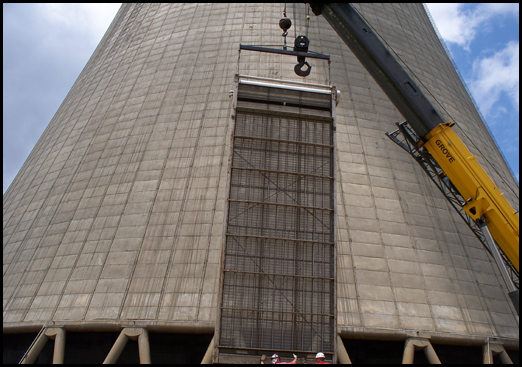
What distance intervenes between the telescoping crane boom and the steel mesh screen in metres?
3.11

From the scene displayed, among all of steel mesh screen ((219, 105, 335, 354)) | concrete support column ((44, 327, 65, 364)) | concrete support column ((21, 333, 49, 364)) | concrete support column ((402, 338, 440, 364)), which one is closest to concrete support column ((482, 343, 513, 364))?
concrete support column ((402, 338, 440, 364))

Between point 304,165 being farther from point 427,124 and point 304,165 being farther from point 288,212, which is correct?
point 427,124

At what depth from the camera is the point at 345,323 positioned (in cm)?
1305

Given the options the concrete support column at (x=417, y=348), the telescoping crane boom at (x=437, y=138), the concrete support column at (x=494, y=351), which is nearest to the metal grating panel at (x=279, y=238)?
the telescoping crane boom at (x=437, y=138)

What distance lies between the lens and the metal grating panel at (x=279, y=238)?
1078 centimetres

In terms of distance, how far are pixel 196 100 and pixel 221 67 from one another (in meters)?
2.53

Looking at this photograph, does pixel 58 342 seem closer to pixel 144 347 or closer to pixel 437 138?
pixel 144 347

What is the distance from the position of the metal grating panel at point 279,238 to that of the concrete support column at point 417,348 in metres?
3.25

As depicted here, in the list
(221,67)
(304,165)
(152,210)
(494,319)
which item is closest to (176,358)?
(152,210)

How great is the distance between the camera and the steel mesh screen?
1079cm

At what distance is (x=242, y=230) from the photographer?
11.4 meters

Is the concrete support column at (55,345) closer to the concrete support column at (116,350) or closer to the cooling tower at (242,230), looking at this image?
the cooling tower at (242,230)

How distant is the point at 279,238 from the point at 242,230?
39.8 inches

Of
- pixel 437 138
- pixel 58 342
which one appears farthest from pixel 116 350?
pixel 437 138
